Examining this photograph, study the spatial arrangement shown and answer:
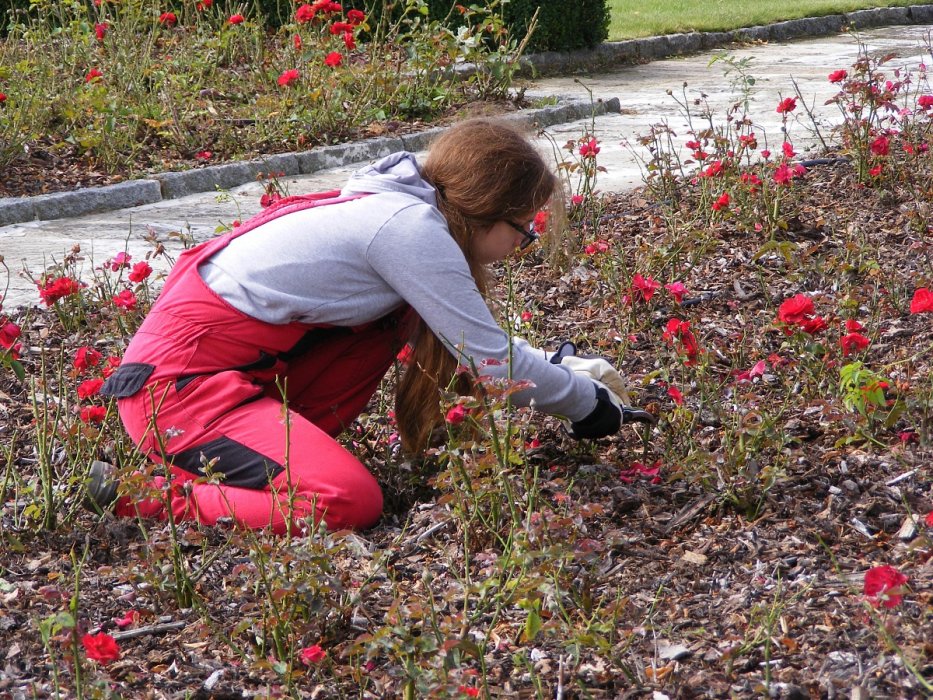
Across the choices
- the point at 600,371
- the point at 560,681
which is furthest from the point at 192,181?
the point at 560,681

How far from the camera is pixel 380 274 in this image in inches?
108

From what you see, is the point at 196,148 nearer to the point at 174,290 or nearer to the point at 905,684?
the point at 174,290

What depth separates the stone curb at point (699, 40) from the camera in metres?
10.0

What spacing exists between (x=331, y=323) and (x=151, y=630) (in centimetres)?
97

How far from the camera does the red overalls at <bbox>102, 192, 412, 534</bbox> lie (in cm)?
268

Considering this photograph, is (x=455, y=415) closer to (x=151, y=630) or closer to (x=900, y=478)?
(x=151, y=630)

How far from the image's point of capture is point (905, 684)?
70.7 inches

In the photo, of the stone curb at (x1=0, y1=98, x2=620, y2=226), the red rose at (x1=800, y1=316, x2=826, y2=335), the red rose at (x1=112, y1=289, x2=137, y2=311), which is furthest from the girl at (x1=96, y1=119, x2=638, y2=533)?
the stone curb at (x1=0, y1=98, x2=620, y2=226)

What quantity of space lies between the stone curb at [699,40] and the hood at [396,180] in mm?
5717

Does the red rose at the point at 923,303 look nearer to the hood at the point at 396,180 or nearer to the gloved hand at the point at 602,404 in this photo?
the gloved hand at the point at 602,404

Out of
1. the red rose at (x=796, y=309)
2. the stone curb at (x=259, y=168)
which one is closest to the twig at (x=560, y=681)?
the red rose at (x=796, y=309)

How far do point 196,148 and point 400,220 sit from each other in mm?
4009

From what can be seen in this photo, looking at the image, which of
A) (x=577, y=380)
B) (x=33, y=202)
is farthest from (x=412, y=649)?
(x=33, y=202)

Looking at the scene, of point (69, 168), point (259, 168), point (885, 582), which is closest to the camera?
point (885, 582)
